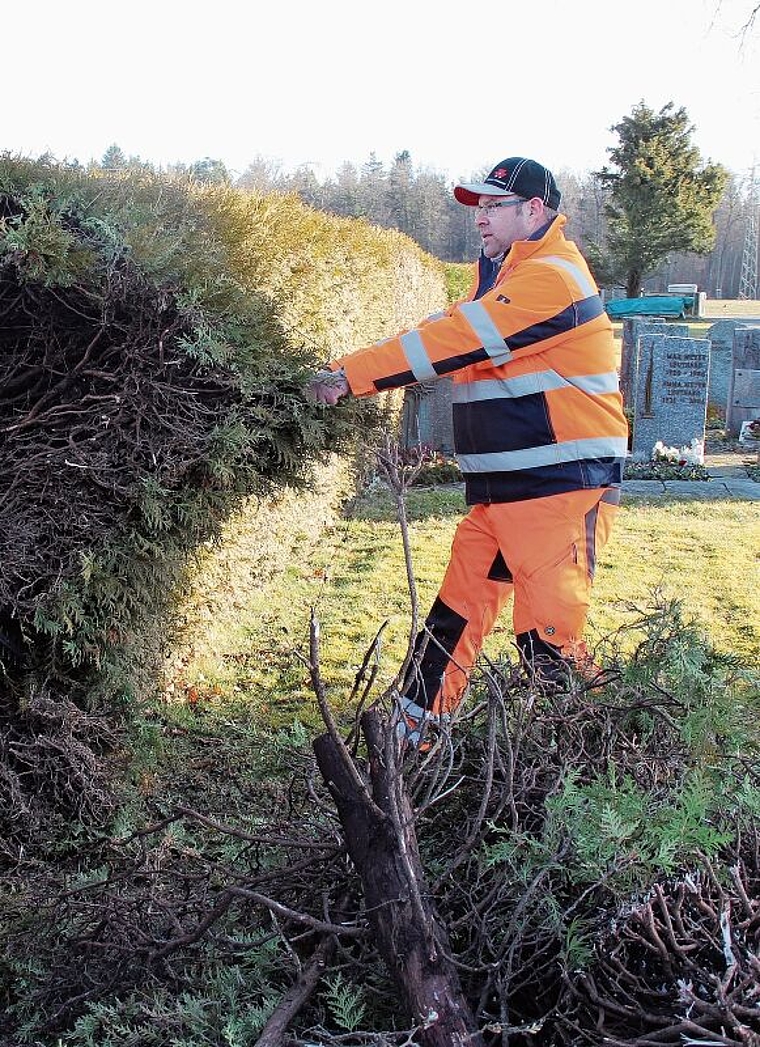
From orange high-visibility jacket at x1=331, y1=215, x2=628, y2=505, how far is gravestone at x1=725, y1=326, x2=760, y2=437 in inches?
464

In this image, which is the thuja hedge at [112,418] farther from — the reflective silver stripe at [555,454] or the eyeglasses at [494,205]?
the eyeglasses at [494,205]

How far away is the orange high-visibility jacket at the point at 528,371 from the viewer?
362 centimetres

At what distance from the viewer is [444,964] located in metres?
1.53

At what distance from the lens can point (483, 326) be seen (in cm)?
360

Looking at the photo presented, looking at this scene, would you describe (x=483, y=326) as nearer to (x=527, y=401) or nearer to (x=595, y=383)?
(x=527, y=401)

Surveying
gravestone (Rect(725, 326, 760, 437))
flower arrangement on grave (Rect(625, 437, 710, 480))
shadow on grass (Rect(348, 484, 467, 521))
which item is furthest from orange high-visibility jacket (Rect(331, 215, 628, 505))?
gravestone (Rect(725, 326, 760, 437))

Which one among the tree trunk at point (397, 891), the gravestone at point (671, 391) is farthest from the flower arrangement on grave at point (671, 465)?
the tree trunk at point (397, 891)

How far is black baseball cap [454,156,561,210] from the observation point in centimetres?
387

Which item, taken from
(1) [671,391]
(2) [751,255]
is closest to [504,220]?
(1) [671,391]

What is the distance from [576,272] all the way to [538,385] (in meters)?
0.45

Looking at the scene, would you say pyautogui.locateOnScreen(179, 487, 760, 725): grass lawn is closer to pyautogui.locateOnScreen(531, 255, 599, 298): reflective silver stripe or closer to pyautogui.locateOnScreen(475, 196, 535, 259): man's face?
pyautogui.locateOnScreen(531, 255, 599, 298): reflective silver stripe

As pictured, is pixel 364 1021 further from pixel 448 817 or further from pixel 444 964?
pixel 448 817

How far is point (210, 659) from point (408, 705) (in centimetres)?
261

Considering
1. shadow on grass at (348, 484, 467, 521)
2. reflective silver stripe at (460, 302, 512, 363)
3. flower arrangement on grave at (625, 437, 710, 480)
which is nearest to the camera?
reflective silver stripe at (460, 302, 512, 363)
